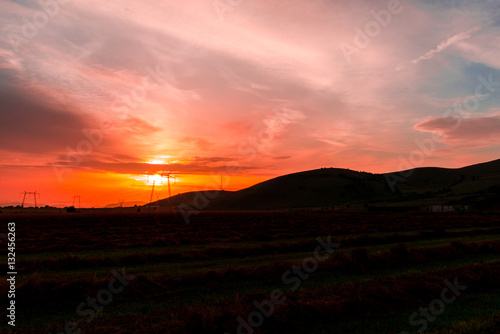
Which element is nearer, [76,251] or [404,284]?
[404,284]

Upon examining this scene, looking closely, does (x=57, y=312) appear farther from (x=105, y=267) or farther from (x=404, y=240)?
(x=404, y=240)

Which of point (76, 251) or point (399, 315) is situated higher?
point (76, 251)

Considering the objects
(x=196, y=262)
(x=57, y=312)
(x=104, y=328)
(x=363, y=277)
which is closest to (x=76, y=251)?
(x=196, y=262)

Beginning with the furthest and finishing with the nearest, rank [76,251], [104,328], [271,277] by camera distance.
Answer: [76,251] → [271,277] → [104,328]

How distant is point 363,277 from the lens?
14.7 metres

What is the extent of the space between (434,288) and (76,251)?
2225 centimetres

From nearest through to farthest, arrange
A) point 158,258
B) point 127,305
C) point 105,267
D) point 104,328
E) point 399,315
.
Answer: point 104,328 < point 399,315 < point 127,305 < point 105,267 < point 158,258

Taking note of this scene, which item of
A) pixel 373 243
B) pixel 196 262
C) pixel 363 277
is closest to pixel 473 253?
pixel 373 243

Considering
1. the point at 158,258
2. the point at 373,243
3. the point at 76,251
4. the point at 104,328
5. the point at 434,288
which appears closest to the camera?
the point at 104,328

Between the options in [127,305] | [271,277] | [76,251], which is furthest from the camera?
[76,251]

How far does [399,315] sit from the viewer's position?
10.2 m

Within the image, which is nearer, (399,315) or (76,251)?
(399,315)

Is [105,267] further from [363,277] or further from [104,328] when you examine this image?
[363,277]

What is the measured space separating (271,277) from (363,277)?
12.6ft
